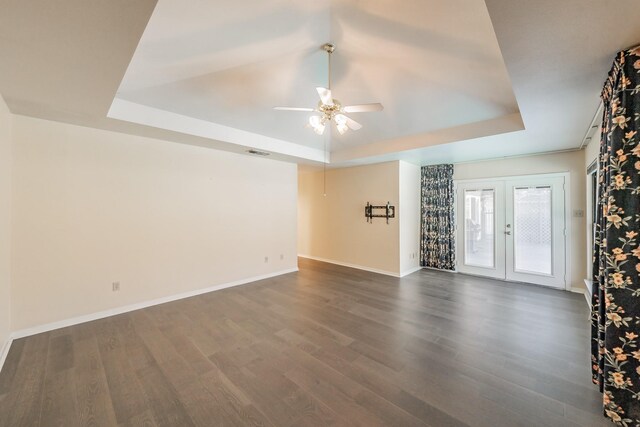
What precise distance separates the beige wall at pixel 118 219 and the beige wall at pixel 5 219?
0.40ft

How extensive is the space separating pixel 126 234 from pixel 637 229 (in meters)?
5.44

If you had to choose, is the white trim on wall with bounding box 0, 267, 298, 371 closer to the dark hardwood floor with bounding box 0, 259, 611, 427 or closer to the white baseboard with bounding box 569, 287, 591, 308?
the dark hardwood floor with bounding box 0, 259, 611, 427

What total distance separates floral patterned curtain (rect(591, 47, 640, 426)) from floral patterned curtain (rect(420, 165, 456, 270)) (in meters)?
4.31

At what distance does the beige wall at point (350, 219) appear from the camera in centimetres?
584

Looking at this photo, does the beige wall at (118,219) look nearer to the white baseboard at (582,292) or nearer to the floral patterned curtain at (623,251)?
the floral patterned curtain at (623,251)

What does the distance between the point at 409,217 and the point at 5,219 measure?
6.53 metres

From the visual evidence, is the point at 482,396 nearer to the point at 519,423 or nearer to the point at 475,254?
the point at 519,423

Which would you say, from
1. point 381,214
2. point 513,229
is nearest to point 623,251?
point 513,229

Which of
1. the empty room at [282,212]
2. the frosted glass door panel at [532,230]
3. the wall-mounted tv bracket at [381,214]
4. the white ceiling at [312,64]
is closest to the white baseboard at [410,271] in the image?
the empty room at [282,212]

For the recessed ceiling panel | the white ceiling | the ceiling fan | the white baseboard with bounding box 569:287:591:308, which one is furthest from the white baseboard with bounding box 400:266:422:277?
the ceiling fan

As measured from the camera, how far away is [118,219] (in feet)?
12.2

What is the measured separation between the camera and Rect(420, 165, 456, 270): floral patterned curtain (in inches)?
237

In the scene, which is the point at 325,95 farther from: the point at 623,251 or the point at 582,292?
the point at 582,292

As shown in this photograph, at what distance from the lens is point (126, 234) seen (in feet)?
12.4
